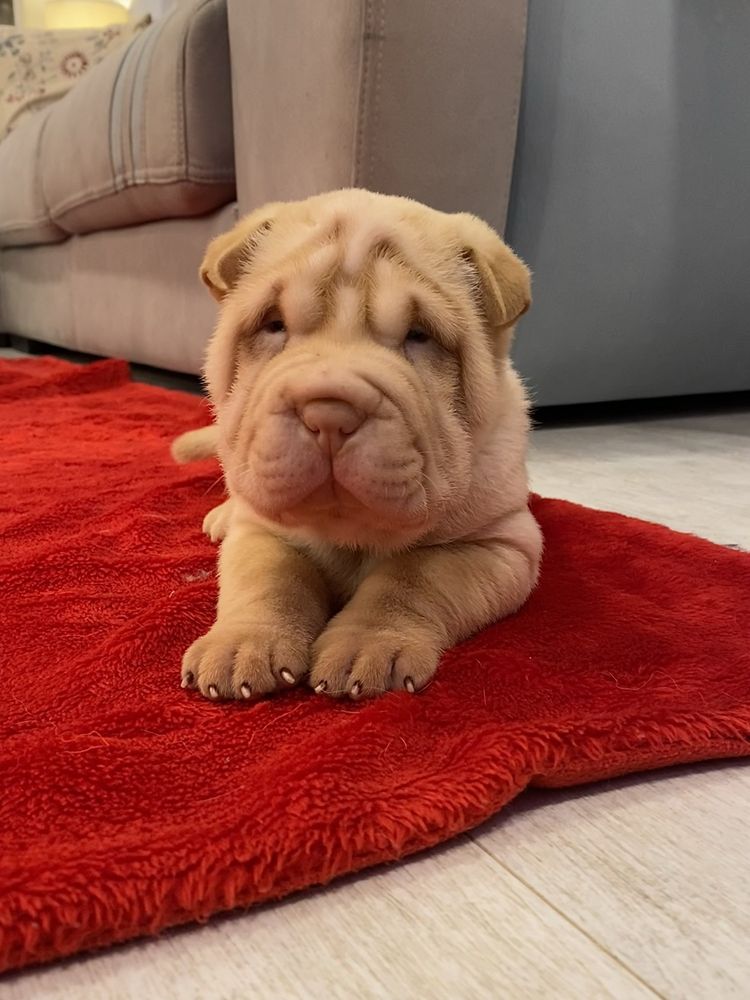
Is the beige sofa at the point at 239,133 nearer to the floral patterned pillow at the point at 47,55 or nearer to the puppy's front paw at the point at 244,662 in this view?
the puppy's front paw at the point at 244,662

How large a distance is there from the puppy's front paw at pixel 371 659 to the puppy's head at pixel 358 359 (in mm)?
128

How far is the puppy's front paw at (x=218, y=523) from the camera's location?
1628 mm

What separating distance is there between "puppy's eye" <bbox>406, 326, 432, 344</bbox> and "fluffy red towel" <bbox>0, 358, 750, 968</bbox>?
41 centimetres

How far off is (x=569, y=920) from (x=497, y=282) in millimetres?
793

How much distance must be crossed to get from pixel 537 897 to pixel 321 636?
43cm

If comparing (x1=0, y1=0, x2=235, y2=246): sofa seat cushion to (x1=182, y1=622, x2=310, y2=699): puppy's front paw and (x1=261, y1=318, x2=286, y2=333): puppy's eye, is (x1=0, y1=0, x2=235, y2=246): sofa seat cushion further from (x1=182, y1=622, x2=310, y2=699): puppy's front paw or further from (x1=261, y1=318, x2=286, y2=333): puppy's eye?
(x1=182, y1=622, x2=310, y2=699): puppy's front paw

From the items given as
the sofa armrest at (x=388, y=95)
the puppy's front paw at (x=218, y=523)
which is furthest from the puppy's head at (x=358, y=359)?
the sofa armrest at (x=388, y=95)

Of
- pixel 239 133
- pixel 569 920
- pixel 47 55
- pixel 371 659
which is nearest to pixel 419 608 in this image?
pixel 371 659

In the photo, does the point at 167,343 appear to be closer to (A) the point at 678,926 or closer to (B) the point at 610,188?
(B) the point at 610,188

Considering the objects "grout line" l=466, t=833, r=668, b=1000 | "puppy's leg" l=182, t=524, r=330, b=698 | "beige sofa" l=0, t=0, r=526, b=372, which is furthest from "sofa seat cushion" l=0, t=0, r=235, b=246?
"grout line" l=466, t=833, r=668, b=1000

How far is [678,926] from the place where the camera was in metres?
0.73

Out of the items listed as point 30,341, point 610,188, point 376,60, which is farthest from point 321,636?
point 30,341

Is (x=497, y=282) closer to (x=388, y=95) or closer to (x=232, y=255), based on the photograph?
(x=232, y=255)

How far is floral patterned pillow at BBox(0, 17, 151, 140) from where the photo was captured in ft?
20.1
